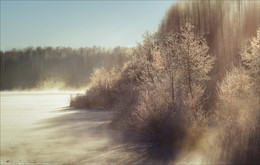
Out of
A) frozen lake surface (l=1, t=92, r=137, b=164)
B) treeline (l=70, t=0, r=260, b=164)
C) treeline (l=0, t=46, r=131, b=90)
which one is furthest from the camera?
treeline (l=0, t=46, r=131, b=90)

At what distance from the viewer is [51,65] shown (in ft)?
272

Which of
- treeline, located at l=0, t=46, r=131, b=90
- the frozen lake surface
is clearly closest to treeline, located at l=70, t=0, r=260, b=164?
the frozen lake surface

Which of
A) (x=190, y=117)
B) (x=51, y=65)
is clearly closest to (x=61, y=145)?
(x=190, y=117)

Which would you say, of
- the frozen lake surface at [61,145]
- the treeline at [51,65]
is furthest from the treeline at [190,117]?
the treeline at [51,65]

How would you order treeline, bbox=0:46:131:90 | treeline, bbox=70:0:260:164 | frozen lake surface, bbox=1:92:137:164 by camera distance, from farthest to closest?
treeline, bbox=0:46:131:90 → frozen lake surface, bbox=1:92:137:164 → treeline, bbox=70:0:260:164

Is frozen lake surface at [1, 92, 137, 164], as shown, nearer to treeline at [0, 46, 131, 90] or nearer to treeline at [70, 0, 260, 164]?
treeline at [70, 0, 260, 164]

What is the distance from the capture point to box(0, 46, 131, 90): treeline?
74.2 m

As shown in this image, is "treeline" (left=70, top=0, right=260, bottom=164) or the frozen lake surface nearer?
"treeline" (left=70, top=0, right=260, bottom=164)

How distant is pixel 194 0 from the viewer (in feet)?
62.8

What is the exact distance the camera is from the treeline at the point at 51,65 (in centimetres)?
7419

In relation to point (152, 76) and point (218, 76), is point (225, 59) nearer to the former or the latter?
point (218, 76)

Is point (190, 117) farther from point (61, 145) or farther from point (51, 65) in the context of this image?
point (51, 65)

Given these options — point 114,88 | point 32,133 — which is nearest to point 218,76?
point 114,88

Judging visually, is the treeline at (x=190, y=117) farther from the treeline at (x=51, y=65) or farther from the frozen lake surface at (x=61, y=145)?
the treeline at (x=51, y=65)
